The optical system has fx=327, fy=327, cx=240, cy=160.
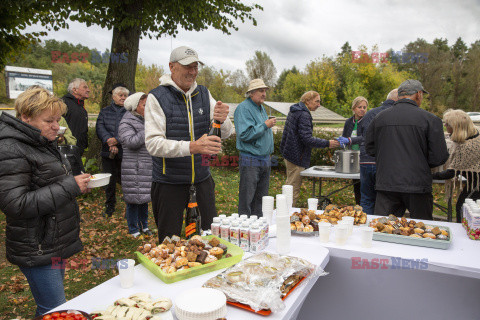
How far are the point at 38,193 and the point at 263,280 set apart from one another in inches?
46.3

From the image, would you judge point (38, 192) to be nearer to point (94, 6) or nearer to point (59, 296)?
point (59, 296)

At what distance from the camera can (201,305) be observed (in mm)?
1198

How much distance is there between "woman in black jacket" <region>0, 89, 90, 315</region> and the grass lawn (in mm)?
310

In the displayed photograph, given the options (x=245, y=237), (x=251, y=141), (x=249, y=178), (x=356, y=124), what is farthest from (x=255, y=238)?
(x=356, y=124)

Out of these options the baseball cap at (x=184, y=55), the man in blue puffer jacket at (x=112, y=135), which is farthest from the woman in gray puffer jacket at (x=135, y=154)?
the baseball cap at (x=184, y=55)

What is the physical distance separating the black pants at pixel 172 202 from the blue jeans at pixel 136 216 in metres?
2.03

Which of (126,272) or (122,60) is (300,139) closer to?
(126,272)

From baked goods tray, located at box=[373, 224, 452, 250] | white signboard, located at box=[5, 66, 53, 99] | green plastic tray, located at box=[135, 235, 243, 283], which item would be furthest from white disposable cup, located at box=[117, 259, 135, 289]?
white signboard, located at box=[5, 66, 53, 99]

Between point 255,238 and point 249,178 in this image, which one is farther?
point 249,178

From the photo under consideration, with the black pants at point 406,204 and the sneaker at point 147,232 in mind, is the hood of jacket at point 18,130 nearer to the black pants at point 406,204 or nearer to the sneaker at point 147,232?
the black pants at point 406,204

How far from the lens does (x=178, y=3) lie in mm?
7129

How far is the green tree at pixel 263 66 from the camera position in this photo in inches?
1707

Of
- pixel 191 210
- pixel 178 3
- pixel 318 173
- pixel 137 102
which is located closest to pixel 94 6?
pixel 178 3

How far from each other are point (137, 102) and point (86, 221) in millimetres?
2423
